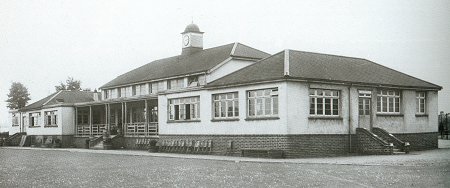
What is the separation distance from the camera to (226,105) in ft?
99.7

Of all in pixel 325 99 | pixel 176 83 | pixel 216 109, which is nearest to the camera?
pixel 325 99

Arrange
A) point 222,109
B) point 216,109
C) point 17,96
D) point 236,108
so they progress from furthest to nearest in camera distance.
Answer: point 17,96, point 216,109, point 222,109, point 236,108

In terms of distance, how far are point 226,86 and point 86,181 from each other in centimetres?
1480

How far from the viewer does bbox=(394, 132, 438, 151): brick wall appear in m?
32.3

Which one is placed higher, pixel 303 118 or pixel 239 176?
pixel 303 118

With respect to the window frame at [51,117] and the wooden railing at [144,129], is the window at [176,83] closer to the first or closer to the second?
the wooden railing at [144,129]

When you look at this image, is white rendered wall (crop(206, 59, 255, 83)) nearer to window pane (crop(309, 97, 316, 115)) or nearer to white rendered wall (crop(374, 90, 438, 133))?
window pane (crop(309, 97, 316, 115))

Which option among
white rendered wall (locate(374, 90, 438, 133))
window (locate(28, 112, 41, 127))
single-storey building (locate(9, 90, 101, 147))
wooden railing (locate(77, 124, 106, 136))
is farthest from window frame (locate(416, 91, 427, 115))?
window (locate(28, 112, 41, 127))

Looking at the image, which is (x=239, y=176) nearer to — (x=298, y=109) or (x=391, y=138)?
(x=298, y=109)

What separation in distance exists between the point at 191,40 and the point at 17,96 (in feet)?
130

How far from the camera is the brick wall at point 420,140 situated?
3233 centimetres

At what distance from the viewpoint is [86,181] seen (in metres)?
16.0

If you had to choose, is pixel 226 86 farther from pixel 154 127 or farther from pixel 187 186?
pixel 187 186

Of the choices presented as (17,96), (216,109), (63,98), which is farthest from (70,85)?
(216,109)
